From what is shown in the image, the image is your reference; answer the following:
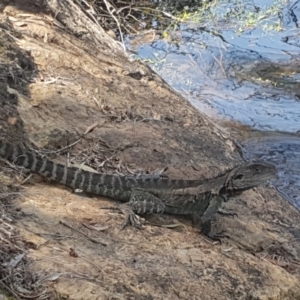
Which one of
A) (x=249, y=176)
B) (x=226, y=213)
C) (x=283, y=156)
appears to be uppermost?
(x=249, y=176)

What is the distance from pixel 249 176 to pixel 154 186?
88cm

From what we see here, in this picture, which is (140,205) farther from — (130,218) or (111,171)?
(111,171)

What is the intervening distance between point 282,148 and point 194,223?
14.6 feet

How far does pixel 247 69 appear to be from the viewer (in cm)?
1295

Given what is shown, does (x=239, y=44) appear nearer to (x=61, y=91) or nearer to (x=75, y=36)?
(x=75, y=36)

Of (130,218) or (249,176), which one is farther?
(249,176)

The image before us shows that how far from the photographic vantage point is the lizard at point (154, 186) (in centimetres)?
545

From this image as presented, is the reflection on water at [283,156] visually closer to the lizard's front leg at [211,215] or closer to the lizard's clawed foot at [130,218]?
the lizard's front leg at [211,215]

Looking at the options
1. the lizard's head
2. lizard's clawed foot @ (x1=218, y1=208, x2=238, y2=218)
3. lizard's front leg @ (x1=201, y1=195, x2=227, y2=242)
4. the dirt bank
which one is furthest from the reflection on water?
lizard's front leg @ (x1=201, y1=195, x2=227, y2=242)

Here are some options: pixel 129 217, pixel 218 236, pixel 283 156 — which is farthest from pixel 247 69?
pixel 129 217

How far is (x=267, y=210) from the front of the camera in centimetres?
701

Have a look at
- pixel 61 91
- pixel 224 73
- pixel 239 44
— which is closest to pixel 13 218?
pixel 61 91

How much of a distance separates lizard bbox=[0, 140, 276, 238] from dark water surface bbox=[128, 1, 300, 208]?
3.05m

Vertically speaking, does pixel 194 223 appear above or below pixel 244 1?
below
